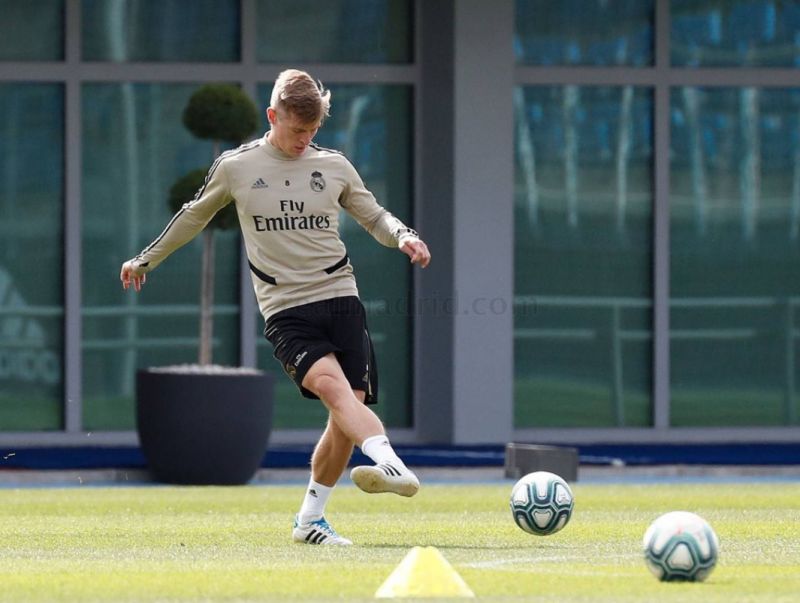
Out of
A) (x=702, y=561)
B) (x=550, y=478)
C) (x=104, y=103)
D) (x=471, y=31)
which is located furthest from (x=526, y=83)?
(x=702, y=561)

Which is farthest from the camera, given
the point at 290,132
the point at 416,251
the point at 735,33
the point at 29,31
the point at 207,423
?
the point at 735,33

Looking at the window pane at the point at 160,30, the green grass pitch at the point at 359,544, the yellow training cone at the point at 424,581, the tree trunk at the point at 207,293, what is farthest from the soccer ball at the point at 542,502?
the window pane at the point at 160,30

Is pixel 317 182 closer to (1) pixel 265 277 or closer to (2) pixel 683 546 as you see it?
(1) pixel 265 277

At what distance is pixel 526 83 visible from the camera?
1792cm

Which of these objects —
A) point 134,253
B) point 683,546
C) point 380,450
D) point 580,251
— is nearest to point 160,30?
point 134,253

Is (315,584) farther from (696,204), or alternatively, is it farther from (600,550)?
(696,204)

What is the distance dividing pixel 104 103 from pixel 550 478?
960cm

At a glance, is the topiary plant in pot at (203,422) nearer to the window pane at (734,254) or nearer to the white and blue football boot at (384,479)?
the window pane at (734,254)

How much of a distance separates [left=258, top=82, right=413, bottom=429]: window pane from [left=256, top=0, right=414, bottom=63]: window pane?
0.30 meters

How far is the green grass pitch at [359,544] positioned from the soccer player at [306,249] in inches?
28.4

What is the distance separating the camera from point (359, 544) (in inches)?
340

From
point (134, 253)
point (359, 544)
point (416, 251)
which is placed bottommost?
point (359, 544)

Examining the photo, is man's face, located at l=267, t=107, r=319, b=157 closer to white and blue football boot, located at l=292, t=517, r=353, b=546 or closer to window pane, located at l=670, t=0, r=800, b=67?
white and blue football boot, located at l=292, t=517, r=353, b=546

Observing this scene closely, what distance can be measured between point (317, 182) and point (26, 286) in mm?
9349
